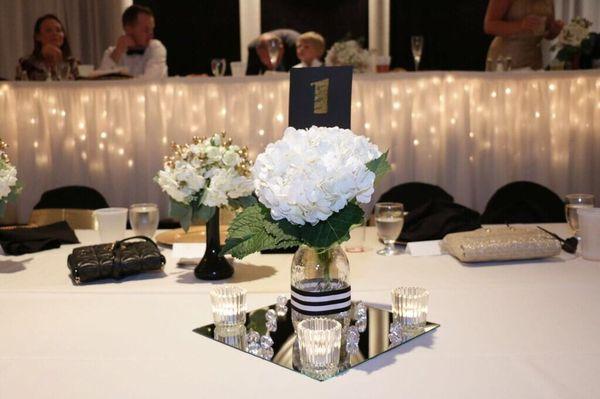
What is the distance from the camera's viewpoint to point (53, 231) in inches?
80.0

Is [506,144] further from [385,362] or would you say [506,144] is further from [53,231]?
[385,362]

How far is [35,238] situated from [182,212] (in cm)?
63

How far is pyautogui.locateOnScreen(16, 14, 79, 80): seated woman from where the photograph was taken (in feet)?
12.5

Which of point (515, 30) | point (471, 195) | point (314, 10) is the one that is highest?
point (314, 10)

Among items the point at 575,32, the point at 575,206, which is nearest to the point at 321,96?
the point at 575,206

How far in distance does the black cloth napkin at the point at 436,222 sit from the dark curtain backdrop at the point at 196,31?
5548 mm

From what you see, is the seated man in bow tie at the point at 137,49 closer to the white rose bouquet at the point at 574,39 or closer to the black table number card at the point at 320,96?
the white rose bouquet at the point at 574,39

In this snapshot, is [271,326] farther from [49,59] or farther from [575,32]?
[49,59]

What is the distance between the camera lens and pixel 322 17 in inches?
288

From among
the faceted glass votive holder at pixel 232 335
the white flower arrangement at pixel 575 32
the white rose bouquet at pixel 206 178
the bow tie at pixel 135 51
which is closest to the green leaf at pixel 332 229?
the faceted glass votive holder at pixel 232 335

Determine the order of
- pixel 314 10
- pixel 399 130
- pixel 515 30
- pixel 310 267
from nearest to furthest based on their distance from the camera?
1. pixel 310 267
2. pixel 399 130
3. pixel 515 30
4. pixel 314 10

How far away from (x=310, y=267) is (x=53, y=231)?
1.21 metres

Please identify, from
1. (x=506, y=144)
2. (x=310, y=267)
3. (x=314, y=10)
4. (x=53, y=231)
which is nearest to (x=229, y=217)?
(x=53, y=231)

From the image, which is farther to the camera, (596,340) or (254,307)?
(254,307)
